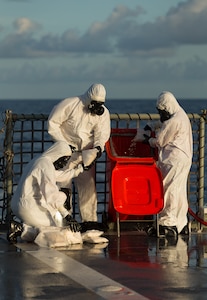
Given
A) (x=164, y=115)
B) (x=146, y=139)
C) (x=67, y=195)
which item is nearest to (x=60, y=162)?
(x=67, y=195)

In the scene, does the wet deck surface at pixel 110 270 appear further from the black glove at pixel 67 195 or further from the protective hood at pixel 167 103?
the protective hood at pixel 167 103

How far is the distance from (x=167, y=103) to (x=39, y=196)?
2010 millimetres

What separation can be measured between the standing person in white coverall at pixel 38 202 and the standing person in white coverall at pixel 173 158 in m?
1.36

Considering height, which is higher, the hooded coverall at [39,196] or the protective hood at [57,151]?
the protective hood at [57,151]

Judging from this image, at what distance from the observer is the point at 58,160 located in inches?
489

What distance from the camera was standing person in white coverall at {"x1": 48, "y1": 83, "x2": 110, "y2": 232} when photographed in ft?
42.5

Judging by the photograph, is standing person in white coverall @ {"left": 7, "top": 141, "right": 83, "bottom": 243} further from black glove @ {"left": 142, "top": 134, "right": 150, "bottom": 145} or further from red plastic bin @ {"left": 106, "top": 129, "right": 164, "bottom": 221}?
black glove @ {"left": 142, "top": 134, "right": 150, "bottom": 145}

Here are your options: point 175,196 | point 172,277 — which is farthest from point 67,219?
point 172,277

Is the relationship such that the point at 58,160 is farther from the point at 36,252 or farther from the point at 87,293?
the point at 87,293

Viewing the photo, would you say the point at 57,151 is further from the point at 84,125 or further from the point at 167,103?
the point at 167,103

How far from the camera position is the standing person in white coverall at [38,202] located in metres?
12.1

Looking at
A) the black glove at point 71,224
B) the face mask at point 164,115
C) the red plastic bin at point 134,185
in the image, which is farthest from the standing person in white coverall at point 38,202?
the face mask at point 164,115

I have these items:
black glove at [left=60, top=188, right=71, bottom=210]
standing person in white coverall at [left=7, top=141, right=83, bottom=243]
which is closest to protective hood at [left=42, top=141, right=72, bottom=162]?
standing person in white coverall at [left=7, top=141, right=83, bottom=243]

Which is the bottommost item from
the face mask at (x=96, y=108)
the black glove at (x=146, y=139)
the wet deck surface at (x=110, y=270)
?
the wet deck surface at (x=110, y=270)
